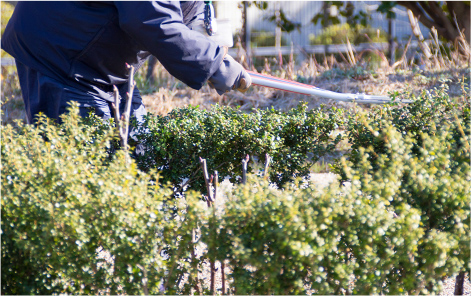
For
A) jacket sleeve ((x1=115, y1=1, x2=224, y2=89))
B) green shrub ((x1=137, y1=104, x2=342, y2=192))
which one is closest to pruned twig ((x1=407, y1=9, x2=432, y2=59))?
green shrub ((x1=137, y1=104, x2=342, y2=192))

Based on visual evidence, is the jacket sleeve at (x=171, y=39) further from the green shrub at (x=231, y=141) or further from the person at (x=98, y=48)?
the green shrub at (x=231, y=141)

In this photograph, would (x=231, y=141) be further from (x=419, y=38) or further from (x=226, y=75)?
(x=419, y=38)

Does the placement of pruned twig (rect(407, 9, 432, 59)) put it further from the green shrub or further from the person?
Result: the person

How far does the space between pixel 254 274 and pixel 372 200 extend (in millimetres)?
640

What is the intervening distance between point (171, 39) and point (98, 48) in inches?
20.7

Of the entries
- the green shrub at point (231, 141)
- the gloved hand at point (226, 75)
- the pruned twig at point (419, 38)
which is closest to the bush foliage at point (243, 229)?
the green shrub at point (231, 141)

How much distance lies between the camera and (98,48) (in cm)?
303

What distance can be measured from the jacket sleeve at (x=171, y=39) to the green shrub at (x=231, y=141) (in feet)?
1.04

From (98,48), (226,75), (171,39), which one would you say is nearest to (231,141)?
(226,75)

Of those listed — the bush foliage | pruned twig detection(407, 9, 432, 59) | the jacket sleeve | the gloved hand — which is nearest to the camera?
the bush foliage

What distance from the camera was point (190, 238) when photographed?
229 centimetres

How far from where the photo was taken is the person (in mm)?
2822

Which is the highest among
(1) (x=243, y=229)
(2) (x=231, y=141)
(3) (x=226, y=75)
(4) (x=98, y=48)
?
(4) (x=98, y=48)

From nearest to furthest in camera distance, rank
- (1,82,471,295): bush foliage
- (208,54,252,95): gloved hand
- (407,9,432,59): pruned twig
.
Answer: (1,82,471,295): bush foliage < (208,54,252,95): gloved hand < (407,9,432,59): pruned twig
